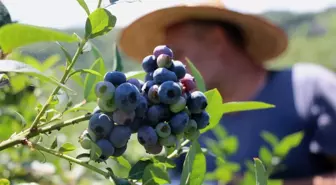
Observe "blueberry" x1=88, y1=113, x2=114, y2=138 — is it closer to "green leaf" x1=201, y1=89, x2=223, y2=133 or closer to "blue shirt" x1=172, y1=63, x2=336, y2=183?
"green leaf" x1=201, y1=89, x2=223, y2=133

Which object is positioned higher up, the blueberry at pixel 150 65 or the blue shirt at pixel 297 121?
the blueberry at pixel 150 65

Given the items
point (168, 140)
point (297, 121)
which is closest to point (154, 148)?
point (168, 140)

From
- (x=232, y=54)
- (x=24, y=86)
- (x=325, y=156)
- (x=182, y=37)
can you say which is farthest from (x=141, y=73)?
(x=232, y=54)

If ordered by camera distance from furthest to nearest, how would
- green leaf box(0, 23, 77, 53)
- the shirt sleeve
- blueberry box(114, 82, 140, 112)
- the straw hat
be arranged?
the straw hat
the shirt sleeve
blueberry box(114, 82, 140, 112)
green leaf box(0, 23, 77, 53)

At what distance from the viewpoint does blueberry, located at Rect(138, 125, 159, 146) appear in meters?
0.54

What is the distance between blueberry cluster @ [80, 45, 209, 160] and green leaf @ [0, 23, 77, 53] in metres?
0.12

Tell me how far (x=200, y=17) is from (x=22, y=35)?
2.42 m

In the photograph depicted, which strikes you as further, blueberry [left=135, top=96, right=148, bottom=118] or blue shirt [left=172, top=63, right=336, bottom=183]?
blue shirt [left=172, top=63, right=336, bottom=183]

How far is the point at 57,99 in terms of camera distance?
2.01 ft

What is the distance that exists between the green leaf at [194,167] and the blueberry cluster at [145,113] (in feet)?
0.05

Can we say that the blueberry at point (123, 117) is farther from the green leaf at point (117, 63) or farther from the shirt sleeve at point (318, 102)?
the shirt sleeve at point (318, 102)

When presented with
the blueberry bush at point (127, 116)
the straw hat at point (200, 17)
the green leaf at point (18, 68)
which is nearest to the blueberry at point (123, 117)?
the blueberry bush at point (127, 116)

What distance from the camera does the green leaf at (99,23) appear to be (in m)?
0.53

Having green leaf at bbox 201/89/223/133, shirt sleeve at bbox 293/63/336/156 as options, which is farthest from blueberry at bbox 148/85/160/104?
shirt sleeve at bbox 293/63/336/156
